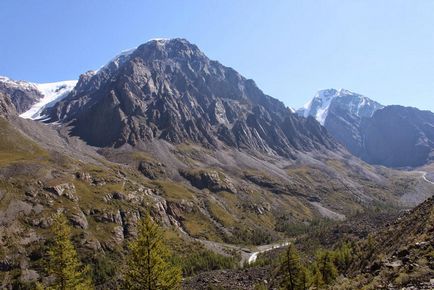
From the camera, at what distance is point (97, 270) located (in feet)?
580

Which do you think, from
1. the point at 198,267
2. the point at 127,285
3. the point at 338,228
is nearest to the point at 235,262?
the point at 198,267

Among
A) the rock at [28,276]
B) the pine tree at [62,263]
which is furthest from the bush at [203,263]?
the pine tree at [62,263]

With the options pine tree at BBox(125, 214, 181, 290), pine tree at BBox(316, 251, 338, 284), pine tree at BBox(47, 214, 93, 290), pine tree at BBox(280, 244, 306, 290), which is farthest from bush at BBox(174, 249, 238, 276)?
pine tree at BBox(125, 214, 181, 290)

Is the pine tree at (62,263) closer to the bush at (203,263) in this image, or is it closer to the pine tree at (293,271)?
the pine tree at (293,271)

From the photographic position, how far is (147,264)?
37.9 m

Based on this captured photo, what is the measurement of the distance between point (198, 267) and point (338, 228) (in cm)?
7041

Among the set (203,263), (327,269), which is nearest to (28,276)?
(203,263)

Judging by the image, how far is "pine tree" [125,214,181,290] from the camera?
1487 inches

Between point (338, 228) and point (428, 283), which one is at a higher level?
point (428, 283)

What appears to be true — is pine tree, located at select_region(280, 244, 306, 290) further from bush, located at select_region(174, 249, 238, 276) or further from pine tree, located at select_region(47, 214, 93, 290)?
bush, located at select_region(174, 249, 238, 276)

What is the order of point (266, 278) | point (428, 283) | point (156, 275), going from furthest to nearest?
A: 1. point (266, 278)
2. point (156, 275)
3. point (428, 283)

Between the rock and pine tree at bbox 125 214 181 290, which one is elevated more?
pine tree at bbox 125 214 181 290

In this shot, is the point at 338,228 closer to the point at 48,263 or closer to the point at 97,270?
the point at 97,270

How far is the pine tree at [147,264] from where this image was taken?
124 feet
